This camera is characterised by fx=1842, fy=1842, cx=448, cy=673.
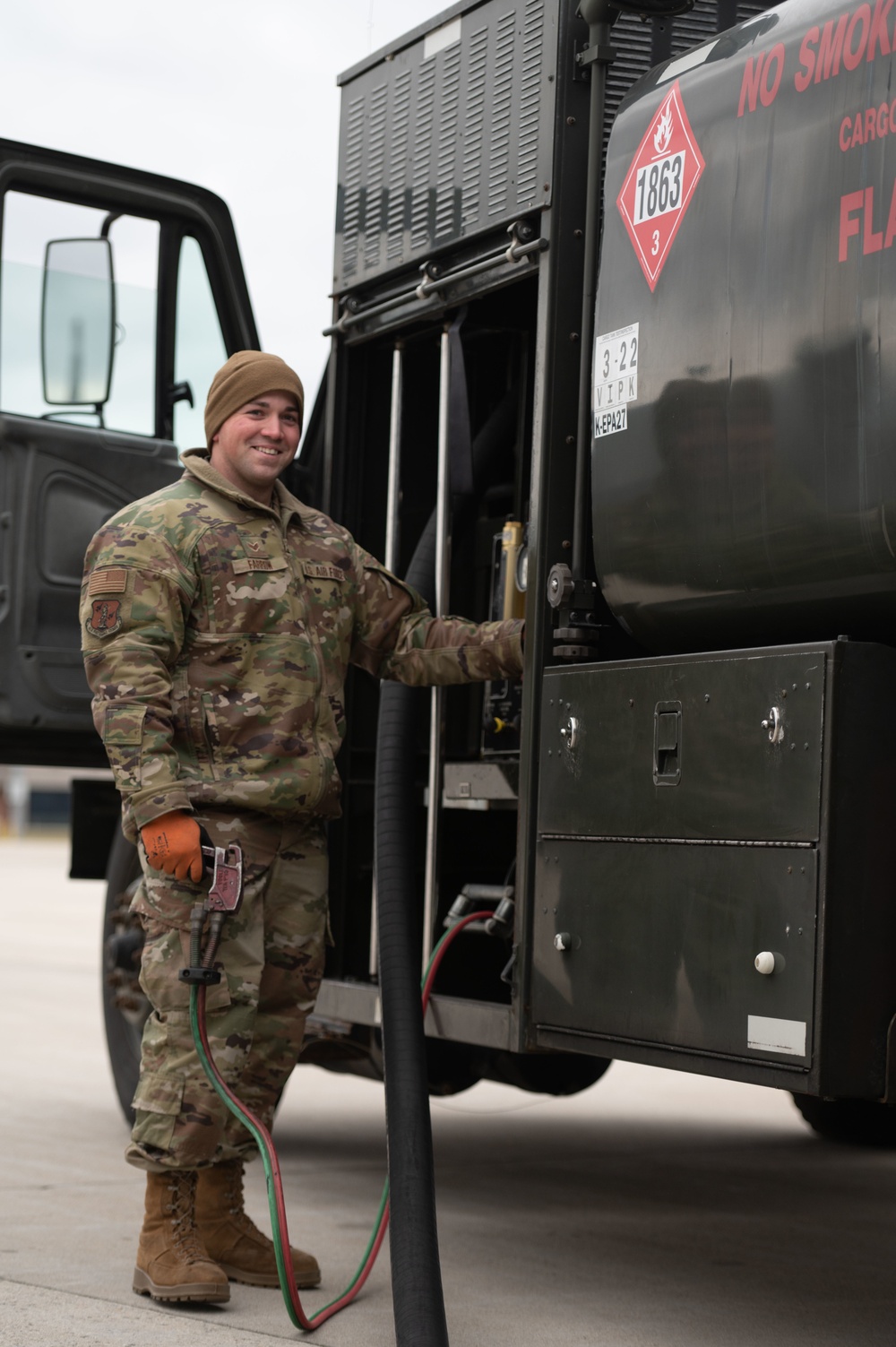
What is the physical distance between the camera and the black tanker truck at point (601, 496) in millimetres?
3107

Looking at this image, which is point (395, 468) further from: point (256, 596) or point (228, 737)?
point (228, 737)

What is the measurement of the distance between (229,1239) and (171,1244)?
0.21 metres

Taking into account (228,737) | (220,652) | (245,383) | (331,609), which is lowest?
(228,737)

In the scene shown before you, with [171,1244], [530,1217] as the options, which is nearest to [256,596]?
[171,1244]

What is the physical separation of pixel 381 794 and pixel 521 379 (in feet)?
4.06

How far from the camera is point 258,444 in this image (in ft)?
14.0

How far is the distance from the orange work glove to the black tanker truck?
55 cm

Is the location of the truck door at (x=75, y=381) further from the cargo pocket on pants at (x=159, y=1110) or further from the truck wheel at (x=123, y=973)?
the cargo pocket on pants at (x=159, y=1110)

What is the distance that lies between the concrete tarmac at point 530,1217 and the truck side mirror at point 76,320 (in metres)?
2.38

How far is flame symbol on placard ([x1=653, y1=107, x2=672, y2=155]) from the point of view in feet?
12.0

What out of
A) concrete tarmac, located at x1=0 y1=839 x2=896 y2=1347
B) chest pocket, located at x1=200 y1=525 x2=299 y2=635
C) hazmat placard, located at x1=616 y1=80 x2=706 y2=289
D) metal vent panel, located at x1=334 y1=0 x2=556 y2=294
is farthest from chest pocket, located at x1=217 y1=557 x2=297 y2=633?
concrete tarmac, located at x1=0 y1=839 x2=896 y2=1347

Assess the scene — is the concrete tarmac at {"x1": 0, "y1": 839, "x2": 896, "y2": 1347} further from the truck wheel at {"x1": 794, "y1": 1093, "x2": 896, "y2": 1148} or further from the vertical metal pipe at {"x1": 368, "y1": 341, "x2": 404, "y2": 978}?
the vertical metal pipe at {"x1": 368, "y1": 341, "x2": 404, "y2": 978}

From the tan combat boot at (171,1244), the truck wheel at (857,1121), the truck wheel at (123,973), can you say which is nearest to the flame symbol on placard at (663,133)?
the tan combat boot at (171,1244)

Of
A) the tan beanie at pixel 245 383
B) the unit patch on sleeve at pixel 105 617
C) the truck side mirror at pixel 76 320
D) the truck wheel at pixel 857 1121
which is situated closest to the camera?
the unit patch on sleeve at pixel 105 617
